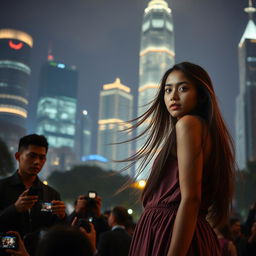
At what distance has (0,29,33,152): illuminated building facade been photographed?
10235 cm

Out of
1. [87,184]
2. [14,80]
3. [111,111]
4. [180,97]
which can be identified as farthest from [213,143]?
[111,111]

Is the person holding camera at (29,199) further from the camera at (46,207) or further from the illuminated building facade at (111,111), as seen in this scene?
the illuminated building facade at (111,111)

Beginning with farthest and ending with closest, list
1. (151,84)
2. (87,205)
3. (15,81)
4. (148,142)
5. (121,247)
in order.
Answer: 1. (151,84)
2. (15,81)
3. (121,247)
4. (87,205)
5. (148,142)

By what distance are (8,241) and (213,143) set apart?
139 cm

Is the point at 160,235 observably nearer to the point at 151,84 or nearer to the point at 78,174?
the point at 78,174

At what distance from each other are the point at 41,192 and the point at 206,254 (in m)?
1.62

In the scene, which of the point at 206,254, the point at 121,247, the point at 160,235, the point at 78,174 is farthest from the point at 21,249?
the point at 78,174

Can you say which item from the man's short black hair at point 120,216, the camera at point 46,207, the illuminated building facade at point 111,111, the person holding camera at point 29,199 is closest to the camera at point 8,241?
the person holding camera at point 29,199

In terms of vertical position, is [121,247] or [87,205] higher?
[87,205]

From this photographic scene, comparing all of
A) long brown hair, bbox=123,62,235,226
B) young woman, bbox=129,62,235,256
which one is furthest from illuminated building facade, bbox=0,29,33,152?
young woman, bbox=129,62,235,256

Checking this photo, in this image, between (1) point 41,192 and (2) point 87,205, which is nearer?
(1) point 41,192

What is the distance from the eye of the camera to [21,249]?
2441mm

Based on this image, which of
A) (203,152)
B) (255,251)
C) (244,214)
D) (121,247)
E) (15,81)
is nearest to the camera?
(203,152)

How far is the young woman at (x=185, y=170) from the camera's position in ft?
5.86
